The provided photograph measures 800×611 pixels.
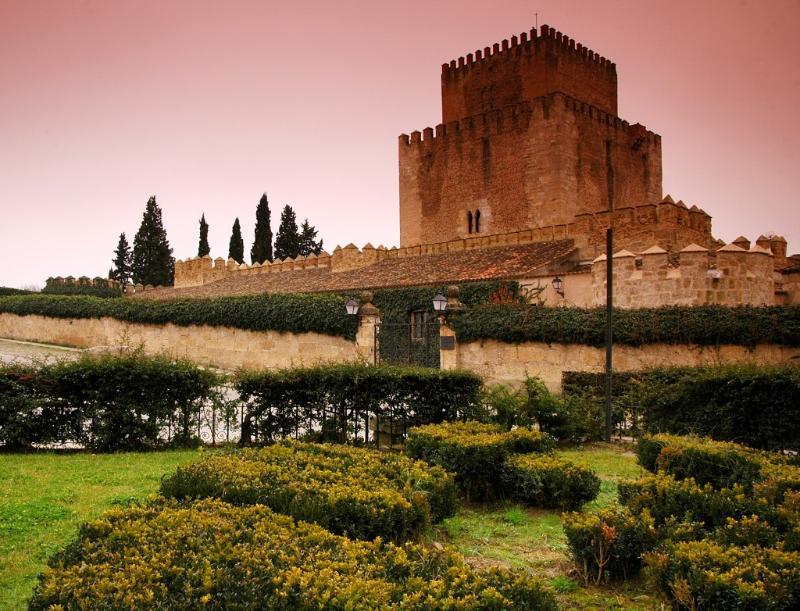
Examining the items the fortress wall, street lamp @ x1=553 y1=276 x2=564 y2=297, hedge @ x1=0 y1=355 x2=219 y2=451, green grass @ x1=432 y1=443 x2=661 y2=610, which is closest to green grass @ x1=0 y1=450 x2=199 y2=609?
hedge @ x1=0 y1=355 x2=219 y2=451

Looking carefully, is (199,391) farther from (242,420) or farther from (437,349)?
(437,349)

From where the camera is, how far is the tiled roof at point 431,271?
22983 millimetres

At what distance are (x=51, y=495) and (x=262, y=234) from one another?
45165mm

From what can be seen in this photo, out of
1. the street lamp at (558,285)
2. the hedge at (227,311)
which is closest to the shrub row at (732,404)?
the street lamp at (558,285)

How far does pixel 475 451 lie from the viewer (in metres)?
7.38

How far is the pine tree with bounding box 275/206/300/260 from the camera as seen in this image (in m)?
52.8

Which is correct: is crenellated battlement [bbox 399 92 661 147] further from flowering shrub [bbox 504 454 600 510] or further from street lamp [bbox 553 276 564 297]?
flowering shrub [bbox 504 454 600 510]

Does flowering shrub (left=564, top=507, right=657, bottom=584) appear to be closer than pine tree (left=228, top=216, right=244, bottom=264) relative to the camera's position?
Yes

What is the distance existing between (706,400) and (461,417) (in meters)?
3.99

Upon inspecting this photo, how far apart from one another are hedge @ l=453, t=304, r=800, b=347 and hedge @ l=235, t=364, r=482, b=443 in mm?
7243

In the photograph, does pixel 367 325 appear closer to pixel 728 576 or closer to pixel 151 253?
pixel 728 576

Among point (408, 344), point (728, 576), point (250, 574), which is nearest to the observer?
point (250, 574)

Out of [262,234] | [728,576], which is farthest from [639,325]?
[262,234]

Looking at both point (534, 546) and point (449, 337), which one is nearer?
point (534, 546)
